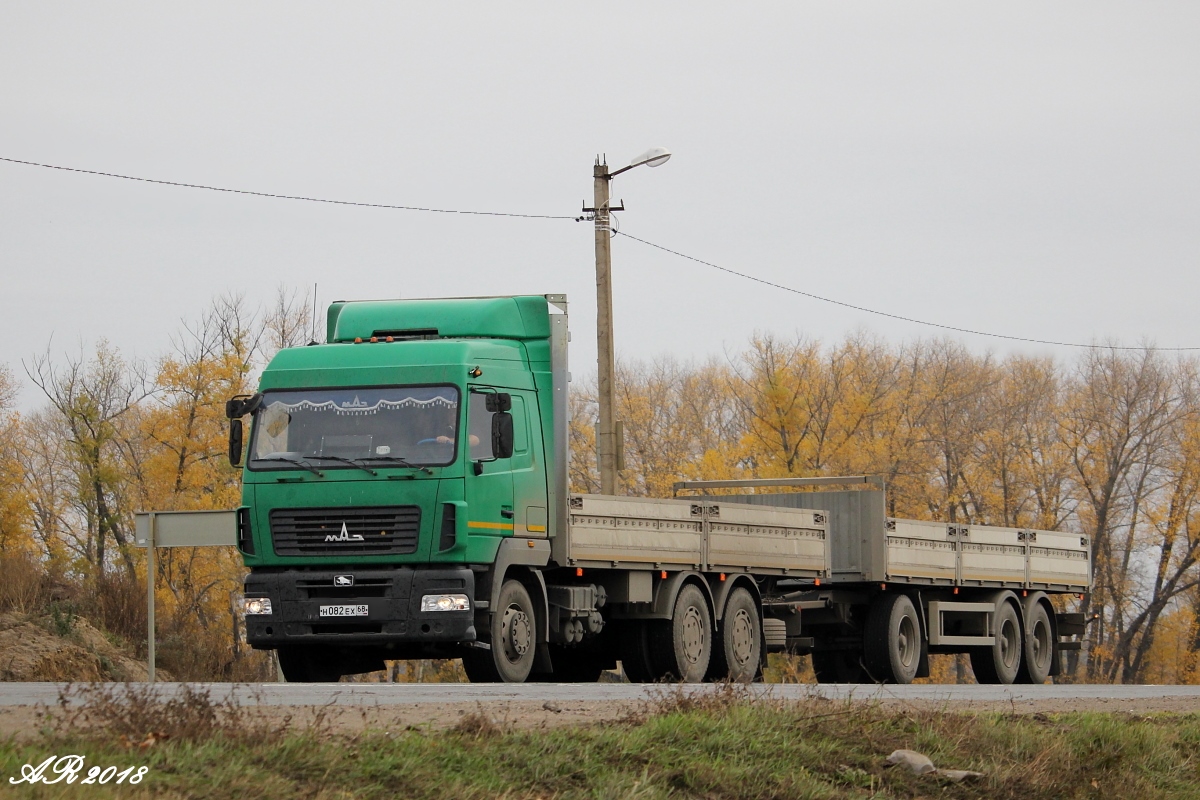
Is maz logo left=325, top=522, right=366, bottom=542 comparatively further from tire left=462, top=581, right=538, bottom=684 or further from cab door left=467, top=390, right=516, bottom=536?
tire left=462, top=581, right=538, bottom=684

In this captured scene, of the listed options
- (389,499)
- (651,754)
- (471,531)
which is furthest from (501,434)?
(651,754)

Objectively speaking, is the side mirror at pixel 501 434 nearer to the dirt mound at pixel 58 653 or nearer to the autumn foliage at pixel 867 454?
the dirt mound at pixel 58 653

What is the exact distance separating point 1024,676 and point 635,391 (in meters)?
46.1

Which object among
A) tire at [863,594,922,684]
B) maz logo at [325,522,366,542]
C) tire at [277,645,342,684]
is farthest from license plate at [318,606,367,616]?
tire at [863,594,922,684]

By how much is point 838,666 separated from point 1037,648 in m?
4.15

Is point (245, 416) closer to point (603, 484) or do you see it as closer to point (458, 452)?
point (458, 452)

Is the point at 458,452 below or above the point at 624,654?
above

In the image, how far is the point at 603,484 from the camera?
23703 mm

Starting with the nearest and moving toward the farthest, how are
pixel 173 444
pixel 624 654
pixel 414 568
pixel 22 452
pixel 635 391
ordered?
pixel 414 568
pixel 624 654
pixel 173 444
pixel 22 452
pixel 635 391

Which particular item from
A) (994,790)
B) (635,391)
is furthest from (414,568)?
(635,391)

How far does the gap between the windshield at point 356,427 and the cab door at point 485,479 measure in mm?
212

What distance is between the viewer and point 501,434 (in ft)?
52.1

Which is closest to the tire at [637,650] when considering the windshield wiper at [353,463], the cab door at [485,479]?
the cab door at [485,479]

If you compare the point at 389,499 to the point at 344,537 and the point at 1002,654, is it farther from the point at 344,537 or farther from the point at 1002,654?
the point at 1002,654
